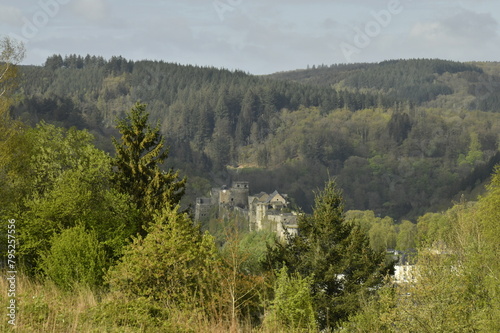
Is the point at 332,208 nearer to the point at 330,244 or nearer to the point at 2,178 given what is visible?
the point at 330,244

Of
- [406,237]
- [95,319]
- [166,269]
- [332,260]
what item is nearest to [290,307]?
[166,269]

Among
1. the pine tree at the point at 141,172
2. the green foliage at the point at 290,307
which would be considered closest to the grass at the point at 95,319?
the green foliage at the point at 290,307

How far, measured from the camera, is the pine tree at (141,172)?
27.8 m

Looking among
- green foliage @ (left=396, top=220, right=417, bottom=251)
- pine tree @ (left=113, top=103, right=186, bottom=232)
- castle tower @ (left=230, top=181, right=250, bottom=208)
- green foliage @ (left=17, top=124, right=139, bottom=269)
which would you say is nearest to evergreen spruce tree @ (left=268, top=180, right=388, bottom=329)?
pine tree @ (left=113, top=103, right=186, bottom=232)

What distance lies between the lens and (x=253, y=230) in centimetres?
9375

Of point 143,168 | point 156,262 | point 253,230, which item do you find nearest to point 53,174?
point 143,168

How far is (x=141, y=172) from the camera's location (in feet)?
93.5

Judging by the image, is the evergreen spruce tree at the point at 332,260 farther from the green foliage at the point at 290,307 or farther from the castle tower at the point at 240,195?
the castle tower at the point at 240,195

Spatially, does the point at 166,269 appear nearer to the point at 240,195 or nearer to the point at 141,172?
the point at 141,172

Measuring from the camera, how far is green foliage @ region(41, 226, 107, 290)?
64.8ft

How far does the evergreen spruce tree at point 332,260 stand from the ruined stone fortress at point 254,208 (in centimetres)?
4253

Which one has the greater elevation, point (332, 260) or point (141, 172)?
point (141, 172)

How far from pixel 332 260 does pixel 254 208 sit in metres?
69.8

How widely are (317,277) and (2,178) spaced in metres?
13.1
